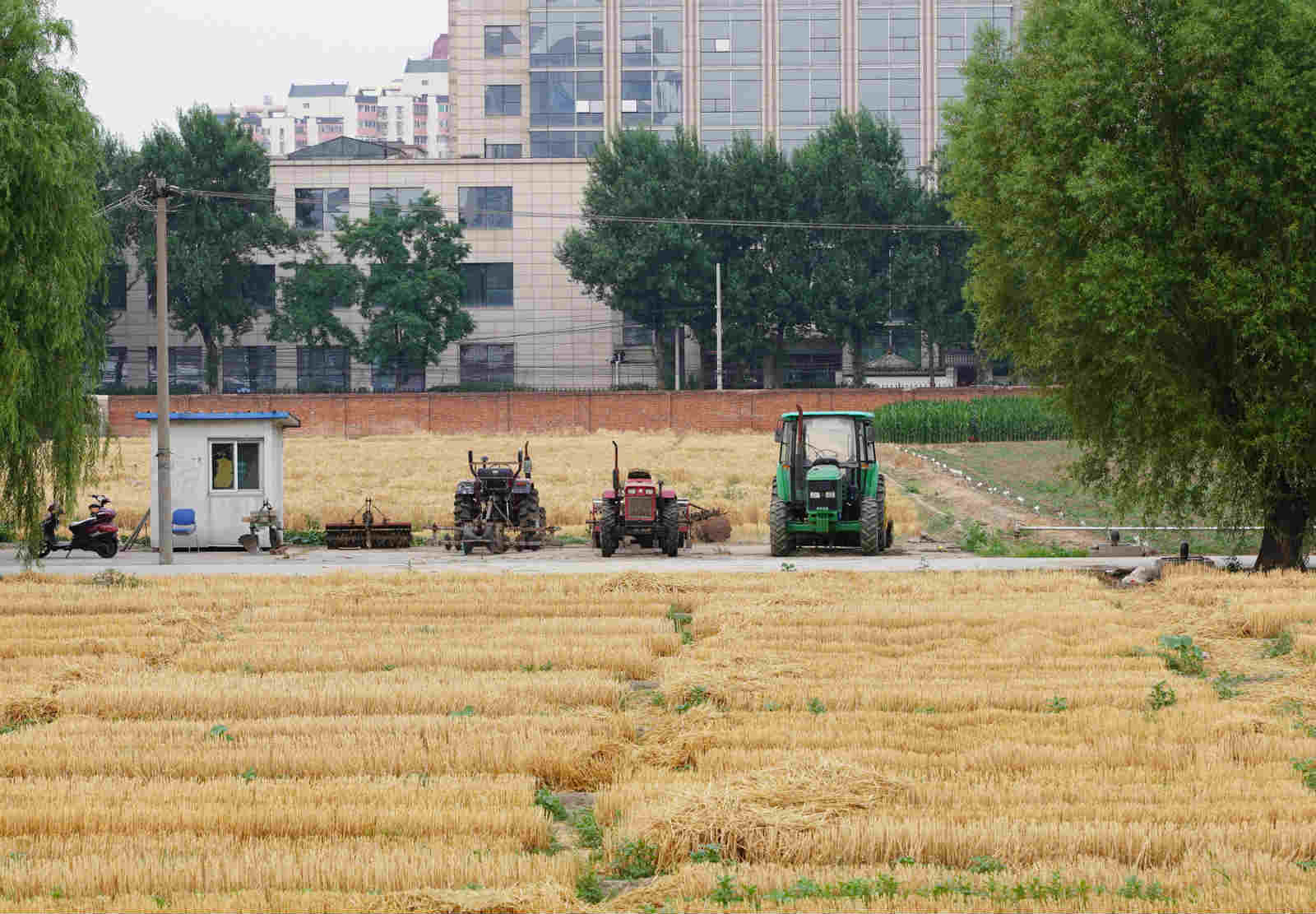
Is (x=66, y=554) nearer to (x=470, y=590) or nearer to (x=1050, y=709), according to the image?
(x=470, y=590)

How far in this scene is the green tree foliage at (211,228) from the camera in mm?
81625

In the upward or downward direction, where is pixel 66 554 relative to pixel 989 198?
downward

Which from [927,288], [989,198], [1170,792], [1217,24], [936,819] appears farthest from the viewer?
[927,288]

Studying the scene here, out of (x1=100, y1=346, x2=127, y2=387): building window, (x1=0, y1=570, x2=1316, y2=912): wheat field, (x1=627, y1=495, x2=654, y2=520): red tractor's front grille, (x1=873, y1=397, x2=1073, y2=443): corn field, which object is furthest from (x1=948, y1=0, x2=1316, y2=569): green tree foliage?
(x1=100, y1=346, x2=127, y2=387): building window

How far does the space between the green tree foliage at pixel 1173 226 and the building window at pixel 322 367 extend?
70049 mm

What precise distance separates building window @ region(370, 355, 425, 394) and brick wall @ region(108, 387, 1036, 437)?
495 cm

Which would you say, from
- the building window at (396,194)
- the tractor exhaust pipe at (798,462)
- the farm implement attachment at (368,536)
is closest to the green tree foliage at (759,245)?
the building window at (396,194)

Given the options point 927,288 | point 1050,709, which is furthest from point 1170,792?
point 927,288

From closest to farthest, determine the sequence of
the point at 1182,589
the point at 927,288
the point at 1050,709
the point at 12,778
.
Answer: the point at 12,778
the point at 1050,709
the point at 1182,589
the point at 927,288

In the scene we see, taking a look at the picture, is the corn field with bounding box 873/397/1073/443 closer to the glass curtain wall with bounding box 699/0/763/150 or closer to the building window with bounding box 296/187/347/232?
the building window with bounding box 296/187/347/232

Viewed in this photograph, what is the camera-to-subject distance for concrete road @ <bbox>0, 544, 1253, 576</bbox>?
88.9 feet

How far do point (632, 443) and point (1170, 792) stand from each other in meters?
57.7

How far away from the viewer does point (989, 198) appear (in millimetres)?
26281

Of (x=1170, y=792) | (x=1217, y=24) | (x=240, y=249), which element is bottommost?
(x=1170, y=792)
